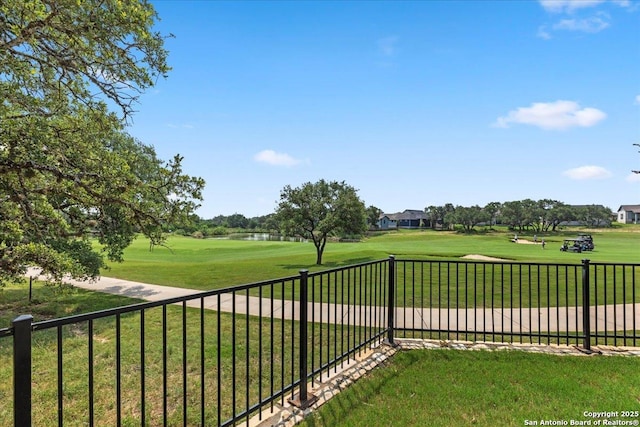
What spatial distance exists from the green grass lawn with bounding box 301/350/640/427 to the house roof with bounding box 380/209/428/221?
88258 millimetres

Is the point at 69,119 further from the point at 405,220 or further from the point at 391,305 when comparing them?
the point at 405,220

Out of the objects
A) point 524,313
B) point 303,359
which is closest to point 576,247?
point 524,313

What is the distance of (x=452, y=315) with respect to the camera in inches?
284

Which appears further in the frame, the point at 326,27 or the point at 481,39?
the point at 326,27

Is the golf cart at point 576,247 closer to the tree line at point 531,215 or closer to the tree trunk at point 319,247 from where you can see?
the tree trunk at point 319,247

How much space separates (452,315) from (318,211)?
1581cm

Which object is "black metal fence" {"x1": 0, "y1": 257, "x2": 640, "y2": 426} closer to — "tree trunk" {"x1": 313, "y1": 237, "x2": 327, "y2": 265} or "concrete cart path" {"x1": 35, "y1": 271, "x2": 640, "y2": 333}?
"concrete cart path" {"x1": 35, "y1": 271, "x2": 640, "y2": 333}

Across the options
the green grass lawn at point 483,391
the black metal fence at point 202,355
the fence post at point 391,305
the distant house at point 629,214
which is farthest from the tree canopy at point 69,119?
the distant house at point 629,214

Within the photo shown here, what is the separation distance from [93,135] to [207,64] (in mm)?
4219

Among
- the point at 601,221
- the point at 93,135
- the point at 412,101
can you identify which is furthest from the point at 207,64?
the point at 601,221

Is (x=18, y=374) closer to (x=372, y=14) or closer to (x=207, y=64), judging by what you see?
(x=207, y=64)

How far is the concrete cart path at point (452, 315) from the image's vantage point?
5090 millimetres

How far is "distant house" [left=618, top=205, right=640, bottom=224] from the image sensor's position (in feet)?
263

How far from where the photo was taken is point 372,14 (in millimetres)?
9148
